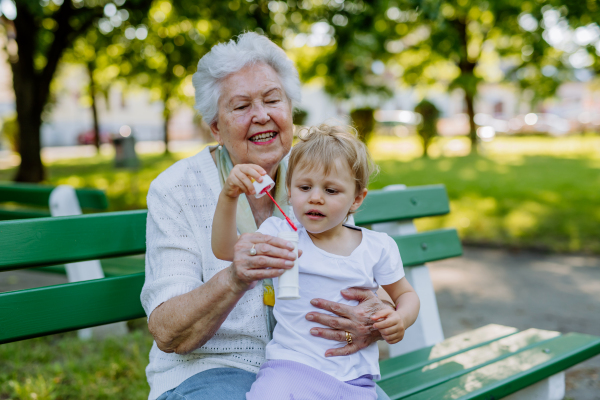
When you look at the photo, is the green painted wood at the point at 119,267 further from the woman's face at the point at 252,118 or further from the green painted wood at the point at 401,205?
the woman's face at the point at 252,118

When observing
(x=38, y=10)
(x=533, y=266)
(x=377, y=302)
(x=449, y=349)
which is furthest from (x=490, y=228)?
(x=38, y=10)

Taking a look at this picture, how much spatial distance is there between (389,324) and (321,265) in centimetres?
31

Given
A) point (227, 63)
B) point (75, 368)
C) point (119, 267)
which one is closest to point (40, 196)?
point (119, 267)

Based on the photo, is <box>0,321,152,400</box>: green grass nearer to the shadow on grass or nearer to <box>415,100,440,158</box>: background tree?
the shadow on grass

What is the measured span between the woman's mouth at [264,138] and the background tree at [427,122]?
609 inches

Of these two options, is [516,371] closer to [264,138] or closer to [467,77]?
[264,138]

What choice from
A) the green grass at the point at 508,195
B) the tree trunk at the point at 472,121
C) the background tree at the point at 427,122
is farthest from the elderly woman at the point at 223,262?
the tree trunk at the point at 472,121

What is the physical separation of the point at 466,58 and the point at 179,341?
19.6m

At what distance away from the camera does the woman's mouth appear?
215 cm

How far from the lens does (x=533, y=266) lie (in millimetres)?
5727

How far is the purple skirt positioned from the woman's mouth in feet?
2.82

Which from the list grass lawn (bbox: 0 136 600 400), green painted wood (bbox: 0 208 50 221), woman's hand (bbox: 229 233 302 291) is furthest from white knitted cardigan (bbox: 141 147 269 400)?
green painted wood (bbox: 0 208 50 221)

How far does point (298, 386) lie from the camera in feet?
5.49

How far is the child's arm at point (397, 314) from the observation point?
180 centimetres
